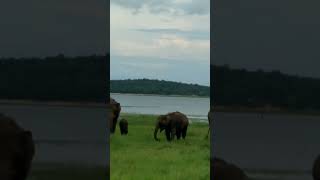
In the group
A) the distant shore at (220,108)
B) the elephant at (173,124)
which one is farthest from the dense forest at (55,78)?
the elephant at (173,124)

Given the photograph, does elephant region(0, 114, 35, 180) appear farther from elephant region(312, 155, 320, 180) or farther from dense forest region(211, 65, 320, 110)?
elephant region(312, 155, 320, 180)

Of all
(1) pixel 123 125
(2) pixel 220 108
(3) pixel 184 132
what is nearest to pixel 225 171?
(2) pixel 220 108

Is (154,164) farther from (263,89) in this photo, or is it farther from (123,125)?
(123,125)

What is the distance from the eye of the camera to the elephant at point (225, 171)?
389cm

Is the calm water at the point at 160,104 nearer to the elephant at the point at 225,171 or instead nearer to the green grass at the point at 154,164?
the green grass at the point at 154,164

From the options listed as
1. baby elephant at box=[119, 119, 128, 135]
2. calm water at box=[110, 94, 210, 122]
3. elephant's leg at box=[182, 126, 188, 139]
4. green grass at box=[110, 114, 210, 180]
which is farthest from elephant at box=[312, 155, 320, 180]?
elephant's leg at box=[182, 126, 188, 139]

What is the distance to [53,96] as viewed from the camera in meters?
4.00

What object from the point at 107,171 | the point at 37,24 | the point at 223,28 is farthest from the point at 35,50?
the point at 223,28

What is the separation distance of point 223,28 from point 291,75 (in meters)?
0.50

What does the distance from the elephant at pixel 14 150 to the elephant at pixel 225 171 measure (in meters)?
1.10

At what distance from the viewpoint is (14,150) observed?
3.73m

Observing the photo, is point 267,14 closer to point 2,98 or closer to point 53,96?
point 53,96

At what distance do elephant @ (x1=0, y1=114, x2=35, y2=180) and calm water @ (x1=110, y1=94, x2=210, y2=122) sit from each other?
1.42 meters

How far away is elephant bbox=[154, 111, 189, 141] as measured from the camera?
991 centimetres
